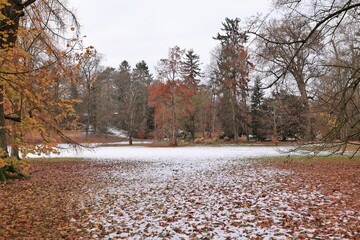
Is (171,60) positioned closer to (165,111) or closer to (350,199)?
(165,111)

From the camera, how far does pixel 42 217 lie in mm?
6023

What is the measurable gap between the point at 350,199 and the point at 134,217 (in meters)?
5.36

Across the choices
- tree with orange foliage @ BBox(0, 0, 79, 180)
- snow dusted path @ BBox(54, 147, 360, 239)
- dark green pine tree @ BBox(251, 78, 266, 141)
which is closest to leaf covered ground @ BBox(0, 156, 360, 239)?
snow dusted path @ BBox(54, 147, 360, 239)

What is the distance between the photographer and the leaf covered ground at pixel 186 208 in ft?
16.2

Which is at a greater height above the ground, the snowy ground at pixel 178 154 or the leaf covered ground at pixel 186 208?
the snowy ground at pixel 178 154

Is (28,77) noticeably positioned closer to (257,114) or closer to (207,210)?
(207,210)

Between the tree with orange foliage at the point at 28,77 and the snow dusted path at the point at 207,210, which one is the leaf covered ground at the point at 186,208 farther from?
the tree with orange foliage at the point at 28,77

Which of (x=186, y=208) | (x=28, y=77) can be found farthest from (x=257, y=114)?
(x=28, y=77)

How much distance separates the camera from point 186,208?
659 centimetres

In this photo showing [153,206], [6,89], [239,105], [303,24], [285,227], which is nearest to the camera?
[285,227]

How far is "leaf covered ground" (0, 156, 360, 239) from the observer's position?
195 inches

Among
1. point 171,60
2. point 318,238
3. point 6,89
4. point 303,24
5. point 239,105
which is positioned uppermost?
point 171,60

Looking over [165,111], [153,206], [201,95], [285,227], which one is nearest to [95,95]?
[165,111]

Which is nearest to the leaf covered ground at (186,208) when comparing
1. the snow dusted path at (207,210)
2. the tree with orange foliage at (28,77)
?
the snow dusted path at (207,210)
